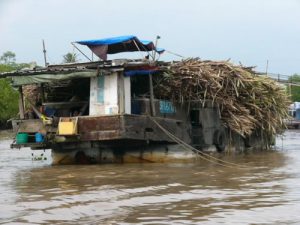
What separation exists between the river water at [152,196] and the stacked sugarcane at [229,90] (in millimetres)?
3852

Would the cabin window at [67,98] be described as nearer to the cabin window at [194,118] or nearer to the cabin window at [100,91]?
the cabin window at [100,91]

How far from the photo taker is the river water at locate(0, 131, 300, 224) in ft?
22.4

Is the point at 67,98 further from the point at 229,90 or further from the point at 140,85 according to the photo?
the point at 229,90

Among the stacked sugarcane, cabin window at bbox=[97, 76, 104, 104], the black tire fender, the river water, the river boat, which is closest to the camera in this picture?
the river water

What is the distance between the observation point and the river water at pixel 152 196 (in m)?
6.82

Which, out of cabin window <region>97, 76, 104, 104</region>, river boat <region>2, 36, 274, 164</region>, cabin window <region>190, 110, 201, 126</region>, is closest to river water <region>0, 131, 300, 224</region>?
river boat <region>2, 36, 274, 164</region>

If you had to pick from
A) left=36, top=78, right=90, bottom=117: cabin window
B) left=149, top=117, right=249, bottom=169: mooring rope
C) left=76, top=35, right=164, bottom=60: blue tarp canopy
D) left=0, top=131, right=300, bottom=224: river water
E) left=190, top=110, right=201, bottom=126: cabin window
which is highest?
left=76, top=35, right=164, bottom=60: blue tarp canopy

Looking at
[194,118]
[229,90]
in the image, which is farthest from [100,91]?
[229,90]

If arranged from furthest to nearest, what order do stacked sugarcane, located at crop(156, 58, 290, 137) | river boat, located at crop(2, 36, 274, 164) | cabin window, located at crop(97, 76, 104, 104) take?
stacked sugarcane, located at crop(156, 58, 290, 137), cabin window, located at crop(97, 76, 104, 104), river boat, located at crop(2, 36, 274, 164)

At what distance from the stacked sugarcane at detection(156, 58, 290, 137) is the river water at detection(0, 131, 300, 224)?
3852 mm

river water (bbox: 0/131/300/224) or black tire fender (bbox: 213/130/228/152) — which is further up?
black tire fender (bbox: 213/130/228/152)

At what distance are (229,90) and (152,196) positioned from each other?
979 cm

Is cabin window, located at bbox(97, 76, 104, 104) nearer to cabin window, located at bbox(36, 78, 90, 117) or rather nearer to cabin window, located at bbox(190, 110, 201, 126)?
cabin window, located at bbox(36, 78, 90, 117)

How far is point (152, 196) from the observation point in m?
8.71
